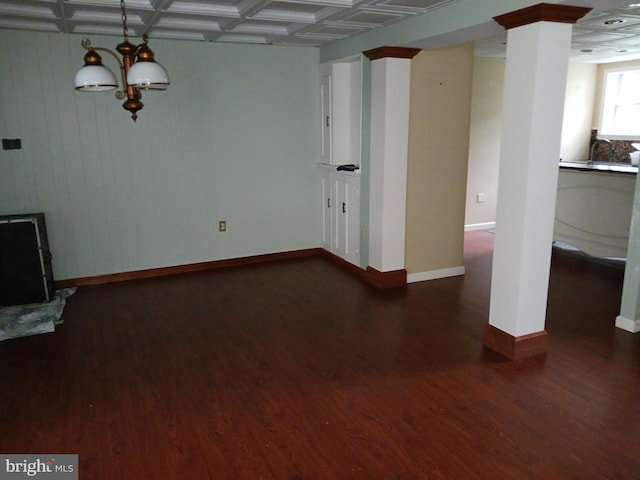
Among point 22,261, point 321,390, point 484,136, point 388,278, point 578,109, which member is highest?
point 578,109

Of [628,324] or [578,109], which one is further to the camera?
[578,109]

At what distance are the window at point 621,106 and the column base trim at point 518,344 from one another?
529 centimetres

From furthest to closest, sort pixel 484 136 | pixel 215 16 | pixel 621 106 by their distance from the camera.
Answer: pixel 621 106
pixel 484 136
pixel 215 16

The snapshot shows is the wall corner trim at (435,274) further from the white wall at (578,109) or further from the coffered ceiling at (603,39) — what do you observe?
the white wall at (578,109)

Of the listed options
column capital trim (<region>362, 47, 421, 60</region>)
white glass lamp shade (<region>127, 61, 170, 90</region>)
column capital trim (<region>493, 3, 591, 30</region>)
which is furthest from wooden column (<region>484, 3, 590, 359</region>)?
white glass lamp shade (<region>127, 61, 170, 90</region>)

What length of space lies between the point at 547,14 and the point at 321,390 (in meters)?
2.40

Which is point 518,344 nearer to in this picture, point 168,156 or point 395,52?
point 395,52

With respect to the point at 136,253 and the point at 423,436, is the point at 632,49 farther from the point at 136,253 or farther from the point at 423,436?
the point at 136,253

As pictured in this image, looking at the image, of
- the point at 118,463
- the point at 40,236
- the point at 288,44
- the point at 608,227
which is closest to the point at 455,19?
the point at 288,44

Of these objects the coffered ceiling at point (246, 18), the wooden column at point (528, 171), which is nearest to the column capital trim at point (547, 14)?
the wooden column at point (528, 171)

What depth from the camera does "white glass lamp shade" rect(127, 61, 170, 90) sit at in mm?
2553

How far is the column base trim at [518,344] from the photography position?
3082 millimetres

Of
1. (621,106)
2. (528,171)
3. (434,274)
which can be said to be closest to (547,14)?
(528,171)

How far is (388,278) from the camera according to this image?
450 centimetres
